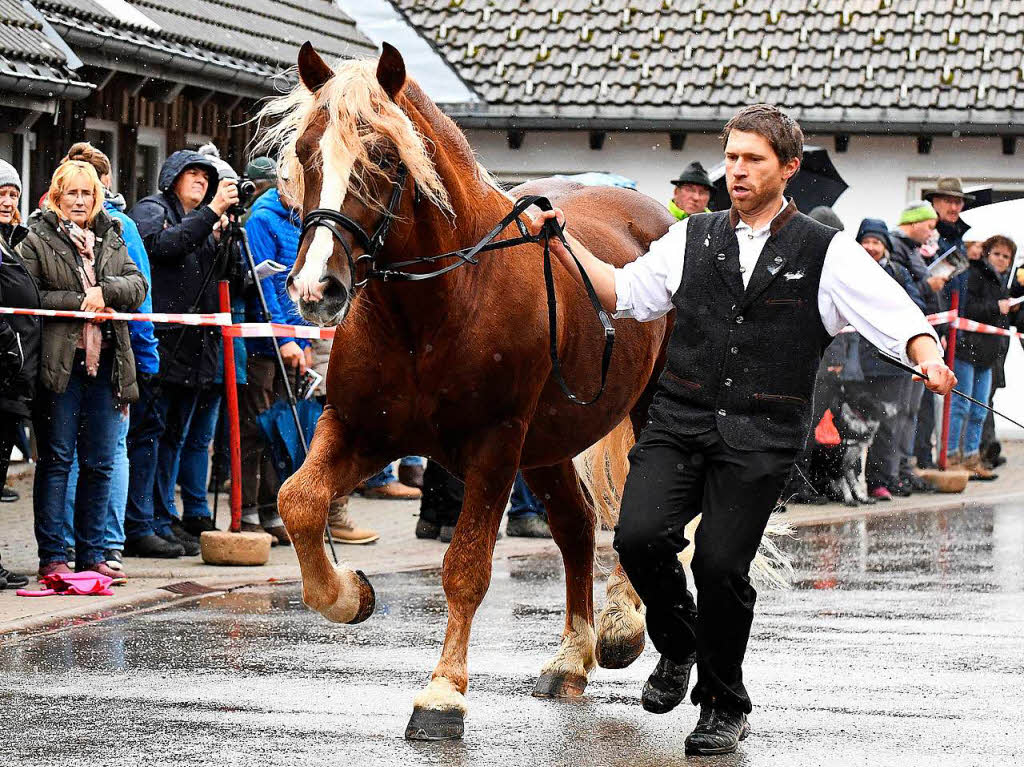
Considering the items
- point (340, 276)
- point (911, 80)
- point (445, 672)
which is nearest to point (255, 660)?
point (445, 672)

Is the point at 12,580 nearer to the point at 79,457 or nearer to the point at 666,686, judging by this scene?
the point at 79,457

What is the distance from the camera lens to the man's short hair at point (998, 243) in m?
16.8

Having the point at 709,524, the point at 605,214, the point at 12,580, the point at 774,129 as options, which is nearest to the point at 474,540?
the point at 709,524

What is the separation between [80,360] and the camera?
31.8 feet

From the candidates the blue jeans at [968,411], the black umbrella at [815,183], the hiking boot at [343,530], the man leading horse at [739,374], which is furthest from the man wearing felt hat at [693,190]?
the man leading horse at [739,374]

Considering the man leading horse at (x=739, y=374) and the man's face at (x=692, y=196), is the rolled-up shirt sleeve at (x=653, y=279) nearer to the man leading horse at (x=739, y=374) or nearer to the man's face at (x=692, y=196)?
the man leading horse at (x=739, y=374)

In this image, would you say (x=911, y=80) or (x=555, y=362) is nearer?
(x=555, y=362)

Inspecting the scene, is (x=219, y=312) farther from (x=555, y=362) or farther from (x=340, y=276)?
(x=340, y=276)

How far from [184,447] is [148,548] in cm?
81

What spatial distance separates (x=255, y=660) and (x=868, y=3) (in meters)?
16.3

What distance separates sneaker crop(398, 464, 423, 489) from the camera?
14672mm

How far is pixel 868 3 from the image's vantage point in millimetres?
22078

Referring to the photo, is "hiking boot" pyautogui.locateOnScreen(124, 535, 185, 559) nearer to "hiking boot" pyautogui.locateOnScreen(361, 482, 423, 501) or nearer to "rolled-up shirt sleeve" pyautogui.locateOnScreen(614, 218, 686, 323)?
"hiking boot" pyautogui.locateOnScreen(361, 482, 423, 501)

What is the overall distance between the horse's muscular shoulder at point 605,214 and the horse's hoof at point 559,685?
6.17 feet
